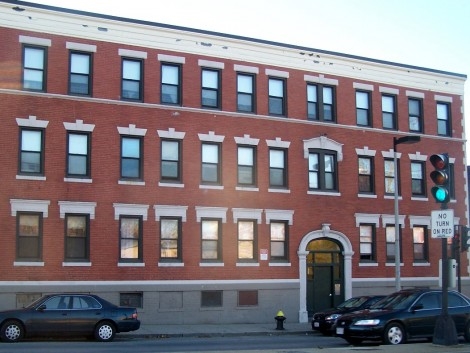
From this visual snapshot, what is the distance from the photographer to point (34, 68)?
29125 mm

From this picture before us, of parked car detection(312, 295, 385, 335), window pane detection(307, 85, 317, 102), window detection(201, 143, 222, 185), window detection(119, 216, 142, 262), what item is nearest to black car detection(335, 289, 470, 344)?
parked car detection(312, 295, 385, 335)

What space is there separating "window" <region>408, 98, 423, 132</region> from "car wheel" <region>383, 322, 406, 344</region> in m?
19.2

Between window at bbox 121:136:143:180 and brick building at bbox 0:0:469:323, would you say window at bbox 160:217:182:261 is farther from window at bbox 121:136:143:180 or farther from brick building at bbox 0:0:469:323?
window at bbox 121:136:143:180

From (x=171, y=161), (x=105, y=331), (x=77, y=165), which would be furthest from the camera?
(x=171, y=161)

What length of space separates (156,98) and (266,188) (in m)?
6.62

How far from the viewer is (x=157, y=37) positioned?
3127 centimetres

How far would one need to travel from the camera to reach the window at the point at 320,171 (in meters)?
34.4

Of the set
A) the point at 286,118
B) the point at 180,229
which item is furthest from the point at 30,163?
the point at 286,118

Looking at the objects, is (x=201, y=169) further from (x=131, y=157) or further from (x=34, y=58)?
(x=34, y=58)

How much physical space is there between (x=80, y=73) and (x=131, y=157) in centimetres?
416

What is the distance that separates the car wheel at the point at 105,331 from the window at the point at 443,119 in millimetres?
22874

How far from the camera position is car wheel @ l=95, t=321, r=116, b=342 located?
75.5 ft

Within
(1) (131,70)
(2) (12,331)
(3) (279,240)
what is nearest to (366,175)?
(3) (279,240)

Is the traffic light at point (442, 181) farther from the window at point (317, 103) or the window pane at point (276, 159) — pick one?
the window at point (317, 103)
